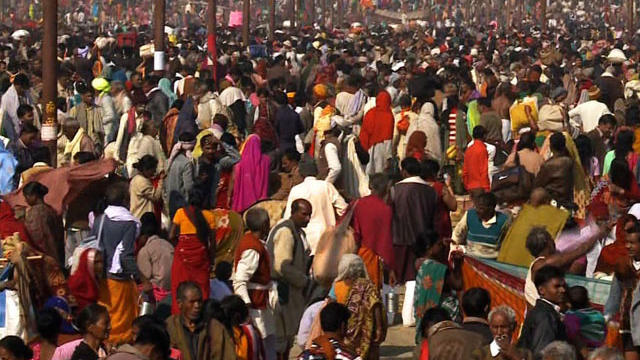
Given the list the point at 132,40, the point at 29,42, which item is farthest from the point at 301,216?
the point at 132,40

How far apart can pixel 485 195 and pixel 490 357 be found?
11.8 feet

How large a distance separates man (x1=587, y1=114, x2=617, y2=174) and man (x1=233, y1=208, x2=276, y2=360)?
25.0 ft

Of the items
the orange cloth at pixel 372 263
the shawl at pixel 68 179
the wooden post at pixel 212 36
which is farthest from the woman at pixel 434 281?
the wooden post at pixel 212 36

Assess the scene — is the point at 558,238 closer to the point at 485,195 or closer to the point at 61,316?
the point at 485,195

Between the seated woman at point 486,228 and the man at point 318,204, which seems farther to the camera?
the man at point 318,204

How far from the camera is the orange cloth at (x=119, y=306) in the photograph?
447 inches

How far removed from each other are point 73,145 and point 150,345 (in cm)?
763

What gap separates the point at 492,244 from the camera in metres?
12.4

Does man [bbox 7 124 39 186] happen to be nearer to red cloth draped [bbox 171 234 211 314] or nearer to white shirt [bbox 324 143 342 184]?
white shirt [bbox 324 143 342 184]

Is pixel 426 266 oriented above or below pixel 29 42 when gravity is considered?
above

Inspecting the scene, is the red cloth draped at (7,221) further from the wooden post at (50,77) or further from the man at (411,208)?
the man at (411,208)

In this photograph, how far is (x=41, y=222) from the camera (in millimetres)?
12219

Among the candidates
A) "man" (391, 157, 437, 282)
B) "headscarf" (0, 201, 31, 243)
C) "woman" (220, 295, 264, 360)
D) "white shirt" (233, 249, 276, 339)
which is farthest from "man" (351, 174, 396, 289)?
"woman" (220, 295, 264, 360)

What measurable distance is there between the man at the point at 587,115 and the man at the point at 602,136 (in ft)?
3.33
